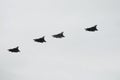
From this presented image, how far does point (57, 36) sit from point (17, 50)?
8879mm

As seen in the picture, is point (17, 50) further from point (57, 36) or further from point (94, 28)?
point (94, 28)

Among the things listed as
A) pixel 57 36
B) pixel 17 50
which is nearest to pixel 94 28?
pixel 57 36

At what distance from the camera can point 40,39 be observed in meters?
109

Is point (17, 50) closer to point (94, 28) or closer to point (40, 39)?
point (40, 39)

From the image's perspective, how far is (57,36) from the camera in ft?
357

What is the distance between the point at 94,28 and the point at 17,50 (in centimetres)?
1670

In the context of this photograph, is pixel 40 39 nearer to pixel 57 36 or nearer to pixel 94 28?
pixel 57 36

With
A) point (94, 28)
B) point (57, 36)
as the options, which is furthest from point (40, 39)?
point (94, 28)

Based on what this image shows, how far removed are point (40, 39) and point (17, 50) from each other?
5.33m

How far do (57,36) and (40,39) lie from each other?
366cm

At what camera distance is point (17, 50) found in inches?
4304

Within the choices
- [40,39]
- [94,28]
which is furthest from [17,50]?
[94,28]
